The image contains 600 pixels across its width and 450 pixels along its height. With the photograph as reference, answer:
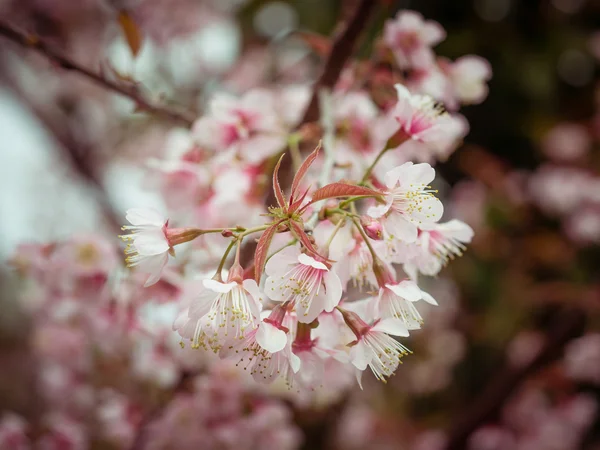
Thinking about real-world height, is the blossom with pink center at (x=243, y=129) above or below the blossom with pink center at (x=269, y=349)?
above

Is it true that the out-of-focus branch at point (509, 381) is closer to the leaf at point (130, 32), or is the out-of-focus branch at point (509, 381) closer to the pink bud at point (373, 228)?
the pink bud at point (373, 228)

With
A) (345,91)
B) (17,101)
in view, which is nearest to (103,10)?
(17,101)

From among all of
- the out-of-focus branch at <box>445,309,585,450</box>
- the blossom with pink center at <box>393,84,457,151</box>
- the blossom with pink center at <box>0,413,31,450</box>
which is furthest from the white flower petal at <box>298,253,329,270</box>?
the out-of-focus branch at <box>445,309,585,450</box>

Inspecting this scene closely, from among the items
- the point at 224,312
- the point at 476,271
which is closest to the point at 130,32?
the point at 224,312

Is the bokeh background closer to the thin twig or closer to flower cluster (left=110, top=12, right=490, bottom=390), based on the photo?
the thin twig

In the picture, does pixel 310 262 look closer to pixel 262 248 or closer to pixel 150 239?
pixel 262 248

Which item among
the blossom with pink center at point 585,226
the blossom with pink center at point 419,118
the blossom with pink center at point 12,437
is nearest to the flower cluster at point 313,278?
the blossom with pink center at point 419,118

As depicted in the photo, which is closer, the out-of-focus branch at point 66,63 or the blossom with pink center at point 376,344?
the blossom with pink center at point 376,344

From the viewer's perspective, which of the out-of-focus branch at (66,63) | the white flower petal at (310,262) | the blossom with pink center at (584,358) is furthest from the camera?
the blossom with pink center at (584,358)
